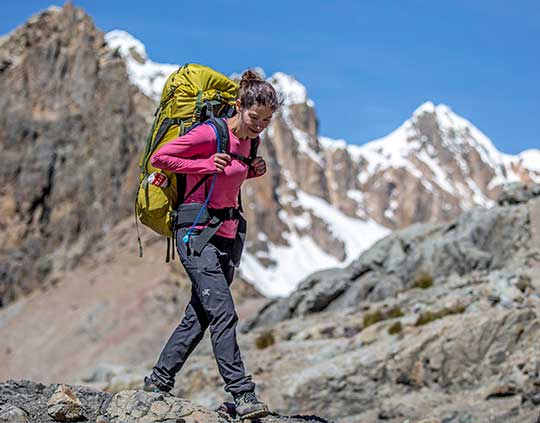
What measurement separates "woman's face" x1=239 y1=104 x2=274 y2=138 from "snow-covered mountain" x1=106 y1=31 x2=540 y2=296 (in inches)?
2742

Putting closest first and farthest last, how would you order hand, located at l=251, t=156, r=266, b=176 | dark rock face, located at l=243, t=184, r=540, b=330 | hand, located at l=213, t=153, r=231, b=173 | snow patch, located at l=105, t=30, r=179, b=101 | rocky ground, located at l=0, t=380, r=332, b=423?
rocky ground, located at l=0, t=380, r=332, b=423, hand, located at l=213, t=153, r=231, b=173, hand, located at l=251, t=156, r=266, b=176, dark rock face, located at l=243, t=184, r=540, b=330, snow patch, located at l=105, t=30, r=179, b=101

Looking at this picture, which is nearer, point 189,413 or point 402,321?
point 189,413

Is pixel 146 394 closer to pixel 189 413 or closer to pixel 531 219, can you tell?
pixel 189 413

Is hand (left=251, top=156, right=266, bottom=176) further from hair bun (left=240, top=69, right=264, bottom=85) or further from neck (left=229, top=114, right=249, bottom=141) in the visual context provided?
hair bun (left=240, top=69, right=264, bottom=85)

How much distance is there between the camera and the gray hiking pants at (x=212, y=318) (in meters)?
5.81

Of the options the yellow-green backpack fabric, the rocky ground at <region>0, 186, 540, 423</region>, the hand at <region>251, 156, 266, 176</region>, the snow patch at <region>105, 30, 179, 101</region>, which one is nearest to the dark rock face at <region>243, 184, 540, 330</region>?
the rocky ground at <region>0, 186, 540, 423</region>

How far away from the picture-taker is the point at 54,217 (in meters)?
59.5

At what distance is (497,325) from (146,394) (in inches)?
294

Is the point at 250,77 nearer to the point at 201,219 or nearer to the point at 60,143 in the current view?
the point at 201,219

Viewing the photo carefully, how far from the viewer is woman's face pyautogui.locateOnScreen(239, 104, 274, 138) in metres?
5.88

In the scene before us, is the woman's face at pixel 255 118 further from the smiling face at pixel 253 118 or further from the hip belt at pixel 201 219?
the hip belt at pixel 201 219

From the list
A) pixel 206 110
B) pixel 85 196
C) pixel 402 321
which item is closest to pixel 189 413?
pixel 206 110

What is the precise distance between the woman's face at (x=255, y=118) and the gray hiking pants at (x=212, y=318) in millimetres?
836

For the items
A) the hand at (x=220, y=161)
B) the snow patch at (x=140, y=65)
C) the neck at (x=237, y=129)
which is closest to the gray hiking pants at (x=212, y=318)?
the hand at (x=220, y=161)
